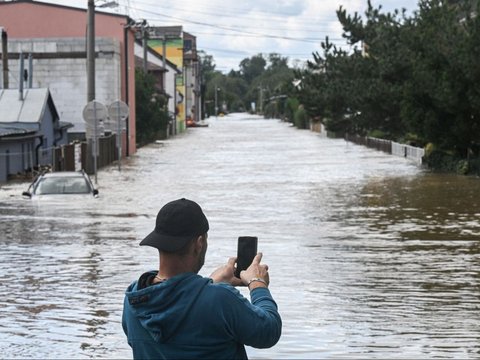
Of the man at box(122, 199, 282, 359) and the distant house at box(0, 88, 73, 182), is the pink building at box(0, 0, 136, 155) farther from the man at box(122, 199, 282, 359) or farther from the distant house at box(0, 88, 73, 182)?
the man at box(122, 199, 282, 359)

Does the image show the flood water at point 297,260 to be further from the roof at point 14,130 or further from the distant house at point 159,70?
the distant house at point 159,70

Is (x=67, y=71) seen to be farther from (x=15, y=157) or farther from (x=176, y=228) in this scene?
(x=176, y=228)

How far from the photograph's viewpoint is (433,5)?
5150 centimetres

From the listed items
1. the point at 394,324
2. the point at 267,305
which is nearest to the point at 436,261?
the point at 394,324

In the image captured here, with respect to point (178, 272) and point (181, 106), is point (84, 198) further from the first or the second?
point (181, 106)

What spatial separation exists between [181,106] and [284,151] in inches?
2548

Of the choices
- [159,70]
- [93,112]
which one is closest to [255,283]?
[93,112]

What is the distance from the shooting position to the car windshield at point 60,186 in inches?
1194

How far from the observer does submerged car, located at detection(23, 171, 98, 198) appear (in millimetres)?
30297

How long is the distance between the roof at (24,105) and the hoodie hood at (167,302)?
1685 inches

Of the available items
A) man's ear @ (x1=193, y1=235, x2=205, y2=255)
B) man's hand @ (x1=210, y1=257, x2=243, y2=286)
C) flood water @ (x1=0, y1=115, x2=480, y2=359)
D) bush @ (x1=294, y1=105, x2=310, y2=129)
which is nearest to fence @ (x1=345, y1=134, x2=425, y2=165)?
flood water @ (x1=0, y1=115, x2=480, y2=359)

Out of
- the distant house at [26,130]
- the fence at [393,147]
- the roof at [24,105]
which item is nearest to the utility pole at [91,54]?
the distant house at [26,130]

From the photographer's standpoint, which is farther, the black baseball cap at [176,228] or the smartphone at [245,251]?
the smartphone at [245,251]

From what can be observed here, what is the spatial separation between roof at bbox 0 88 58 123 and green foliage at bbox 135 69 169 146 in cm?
2549
